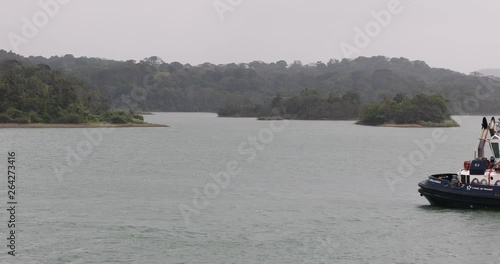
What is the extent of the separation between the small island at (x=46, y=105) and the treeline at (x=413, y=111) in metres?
63.7

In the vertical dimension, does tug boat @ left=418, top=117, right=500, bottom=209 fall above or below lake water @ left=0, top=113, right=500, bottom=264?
above

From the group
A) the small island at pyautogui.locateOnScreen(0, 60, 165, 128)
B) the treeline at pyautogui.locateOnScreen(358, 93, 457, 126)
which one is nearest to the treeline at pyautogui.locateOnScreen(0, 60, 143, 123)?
the small island at pyautogui.locateOnScreen(0, 60, 165, 128)

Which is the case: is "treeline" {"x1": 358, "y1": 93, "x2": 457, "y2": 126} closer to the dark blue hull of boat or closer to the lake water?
the lake water

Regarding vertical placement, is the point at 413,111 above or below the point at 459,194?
above

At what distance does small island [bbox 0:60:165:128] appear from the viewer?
4840 inches

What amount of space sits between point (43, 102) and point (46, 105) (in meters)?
1.31

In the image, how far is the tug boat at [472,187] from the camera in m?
32.2

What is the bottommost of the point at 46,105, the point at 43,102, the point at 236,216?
the point at 236,216

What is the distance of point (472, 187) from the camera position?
1284 inches

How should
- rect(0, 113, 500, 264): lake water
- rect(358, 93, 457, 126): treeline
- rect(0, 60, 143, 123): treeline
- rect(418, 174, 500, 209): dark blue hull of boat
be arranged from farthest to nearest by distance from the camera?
rect(358, 93, 457, 126): treeline, rect(0, 60, 143, 123): treeline, rect(418, 174, 500, 209): dark blue hull of boat, rect(0, 113, 500, 264): lake water

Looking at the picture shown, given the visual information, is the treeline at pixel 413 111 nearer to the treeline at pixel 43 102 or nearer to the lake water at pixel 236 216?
the treeline at pixel 43 102

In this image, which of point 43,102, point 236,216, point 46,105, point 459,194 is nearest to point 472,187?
point 459,194

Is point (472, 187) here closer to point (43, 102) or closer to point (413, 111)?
point (43, 102)

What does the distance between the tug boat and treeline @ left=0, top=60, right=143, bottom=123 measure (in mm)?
102352
